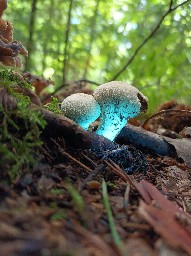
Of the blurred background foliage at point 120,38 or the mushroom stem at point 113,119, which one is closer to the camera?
the mushroom stem at point 113,119

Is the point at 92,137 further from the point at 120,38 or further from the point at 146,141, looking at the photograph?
the point at 120,38

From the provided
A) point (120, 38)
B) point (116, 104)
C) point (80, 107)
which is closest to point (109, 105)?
point (116, 104)

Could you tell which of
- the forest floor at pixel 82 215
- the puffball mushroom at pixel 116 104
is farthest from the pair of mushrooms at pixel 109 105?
the forest floor at pixel 82 215

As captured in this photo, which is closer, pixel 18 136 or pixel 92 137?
pixel 18 136

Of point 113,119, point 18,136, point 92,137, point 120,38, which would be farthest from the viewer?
point 120,38

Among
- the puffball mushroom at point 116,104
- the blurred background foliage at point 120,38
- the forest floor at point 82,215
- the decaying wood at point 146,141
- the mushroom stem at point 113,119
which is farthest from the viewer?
the blurred background foliage at point 120,38

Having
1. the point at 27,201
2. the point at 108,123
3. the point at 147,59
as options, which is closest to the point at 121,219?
the point at 27,201

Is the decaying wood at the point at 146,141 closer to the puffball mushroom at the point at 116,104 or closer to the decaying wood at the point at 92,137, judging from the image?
the decaying wood at the point at 92,137
